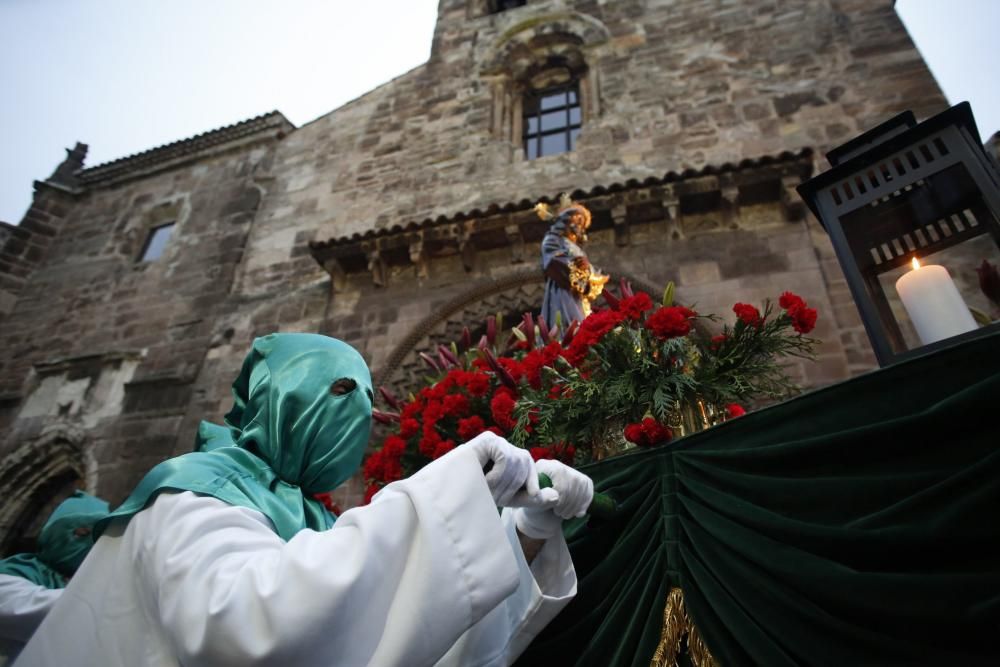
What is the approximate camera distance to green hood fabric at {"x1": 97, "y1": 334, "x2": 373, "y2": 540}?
4.75 feet

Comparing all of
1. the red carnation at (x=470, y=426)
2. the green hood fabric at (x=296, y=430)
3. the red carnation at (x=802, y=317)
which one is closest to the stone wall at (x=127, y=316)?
the red carnation at (x=470, y=426)

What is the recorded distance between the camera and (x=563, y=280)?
370cm

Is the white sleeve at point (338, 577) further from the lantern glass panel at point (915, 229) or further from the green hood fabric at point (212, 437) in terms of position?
the lantern glass panel at point (915, 229)

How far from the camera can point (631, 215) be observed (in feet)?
18.3

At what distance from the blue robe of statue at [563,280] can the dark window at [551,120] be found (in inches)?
152

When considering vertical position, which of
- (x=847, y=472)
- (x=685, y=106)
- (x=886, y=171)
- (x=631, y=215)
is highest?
(x=685, y=106)

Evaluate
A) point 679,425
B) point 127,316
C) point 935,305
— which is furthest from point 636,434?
point 127,316

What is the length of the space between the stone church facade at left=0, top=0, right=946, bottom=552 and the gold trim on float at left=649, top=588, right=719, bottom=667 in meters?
3.41

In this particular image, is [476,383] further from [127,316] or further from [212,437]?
[127,316]

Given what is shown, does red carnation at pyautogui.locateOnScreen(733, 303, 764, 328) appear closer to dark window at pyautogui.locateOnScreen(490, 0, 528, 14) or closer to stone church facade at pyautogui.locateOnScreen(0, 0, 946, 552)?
stone church facade at pyautogui.locateOnScreen(0, 0, 946, 552)

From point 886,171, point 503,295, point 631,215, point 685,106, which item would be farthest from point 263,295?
point 886,171

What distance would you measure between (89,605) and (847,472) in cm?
176

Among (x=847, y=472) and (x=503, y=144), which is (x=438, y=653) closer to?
(x=847, y=472)

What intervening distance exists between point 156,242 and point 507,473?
9840mm
